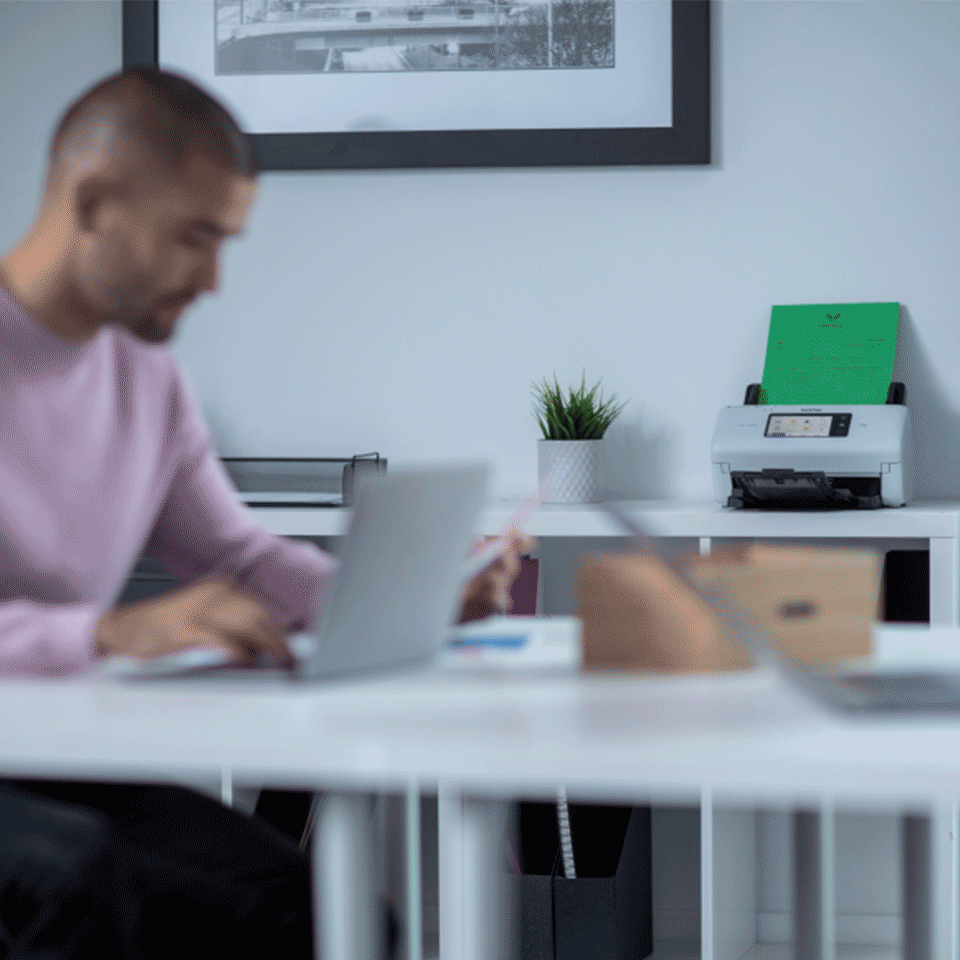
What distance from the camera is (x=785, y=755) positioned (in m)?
0.86

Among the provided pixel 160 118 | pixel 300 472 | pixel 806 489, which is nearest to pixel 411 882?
pixel 160 118

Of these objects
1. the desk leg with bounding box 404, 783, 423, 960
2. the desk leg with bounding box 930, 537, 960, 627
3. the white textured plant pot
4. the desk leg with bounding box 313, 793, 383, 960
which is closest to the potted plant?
the white textured plant pot

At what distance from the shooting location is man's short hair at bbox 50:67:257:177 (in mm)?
1244

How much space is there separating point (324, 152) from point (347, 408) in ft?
1.66

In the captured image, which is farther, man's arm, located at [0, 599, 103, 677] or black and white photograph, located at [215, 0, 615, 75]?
black and white photograph, located at [215, 0, 615, 75]

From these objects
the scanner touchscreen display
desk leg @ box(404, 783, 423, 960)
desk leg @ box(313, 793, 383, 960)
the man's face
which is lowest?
desk leg @ box(404, 783, 423, 960)

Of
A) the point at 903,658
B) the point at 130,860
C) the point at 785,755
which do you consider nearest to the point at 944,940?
the point at 903,658

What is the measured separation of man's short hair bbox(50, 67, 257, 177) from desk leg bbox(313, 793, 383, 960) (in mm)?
601

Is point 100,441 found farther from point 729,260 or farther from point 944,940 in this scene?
point 729,260

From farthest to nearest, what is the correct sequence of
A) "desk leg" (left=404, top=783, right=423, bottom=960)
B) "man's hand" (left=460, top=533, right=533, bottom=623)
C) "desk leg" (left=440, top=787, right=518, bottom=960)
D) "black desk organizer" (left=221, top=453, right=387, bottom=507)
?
"black desk organizer" (left=221, top=453, right=387, bottom=507), "man's hand" (left=460, top=533, right=533, bottom=623), "desk leg" (left=404, top=783, right=423, bottom=960), "desk leg" (left=440, top=787, right=518, bottom=960)

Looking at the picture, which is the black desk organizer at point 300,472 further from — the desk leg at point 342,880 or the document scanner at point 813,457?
the desk leg at point 342,880

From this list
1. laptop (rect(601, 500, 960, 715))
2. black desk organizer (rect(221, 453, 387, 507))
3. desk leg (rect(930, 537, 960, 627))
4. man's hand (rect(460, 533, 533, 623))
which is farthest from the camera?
black desk organizer (rect(221, 453, 387, 507))

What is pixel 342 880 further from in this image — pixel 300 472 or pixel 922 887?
pixel 300 472

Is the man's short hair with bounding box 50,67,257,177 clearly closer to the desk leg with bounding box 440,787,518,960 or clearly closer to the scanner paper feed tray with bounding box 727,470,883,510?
the desk leg with bounding box 440,787,518,960
